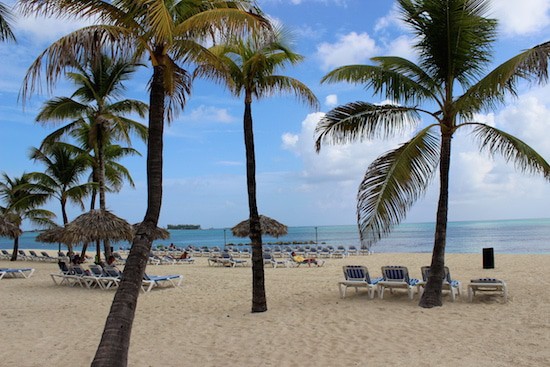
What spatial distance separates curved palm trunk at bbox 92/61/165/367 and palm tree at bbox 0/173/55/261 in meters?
19.0

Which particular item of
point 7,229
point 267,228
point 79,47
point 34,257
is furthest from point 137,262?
point 34,257

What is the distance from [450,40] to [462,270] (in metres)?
9.80

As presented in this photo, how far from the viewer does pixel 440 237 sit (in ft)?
27.9

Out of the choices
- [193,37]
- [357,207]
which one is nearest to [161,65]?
[193,37]

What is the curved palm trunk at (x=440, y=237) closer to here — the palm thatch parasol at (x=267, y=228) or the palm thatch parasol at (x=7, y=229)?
the palm thatch parasol at (x=267, y=228)

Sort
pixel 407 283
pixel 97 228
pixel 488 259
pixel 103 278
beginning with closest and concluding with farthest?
1. pixel 407 283
2. pixel 103 278
3. pixel 97 228
4. pixel 488 259

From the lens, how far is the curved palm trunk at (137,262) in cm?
429

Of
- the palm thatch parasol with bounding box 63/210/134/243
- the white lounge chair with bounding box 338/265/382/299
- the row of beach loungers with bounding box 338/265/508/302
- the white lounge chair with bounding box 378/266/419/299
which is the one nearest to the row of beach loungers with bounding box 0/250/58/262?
the palm thatch parasol with bounding box 63/210/134/243

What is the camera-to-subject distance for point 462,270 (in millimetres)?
15602

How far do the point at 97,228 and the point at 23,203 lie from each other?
11.7m

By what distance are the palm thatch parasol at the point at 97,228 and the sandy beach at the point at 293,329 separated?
3619mm

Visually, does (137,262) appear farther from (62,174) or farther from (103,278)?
(62,174)

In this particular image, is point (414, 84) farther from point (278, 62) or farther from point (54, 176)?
point (54, 176)

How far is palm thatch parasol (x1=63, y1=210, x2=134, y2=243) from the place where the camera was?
14.8 m
